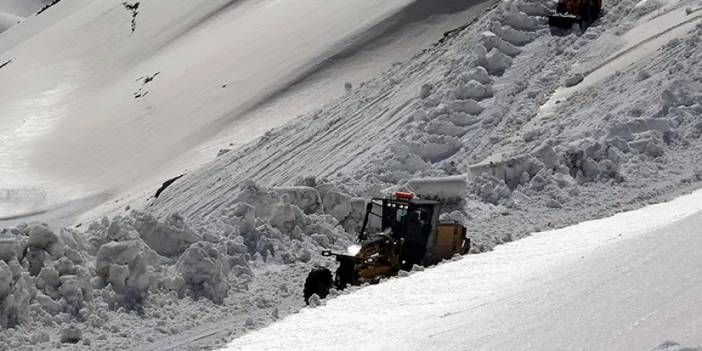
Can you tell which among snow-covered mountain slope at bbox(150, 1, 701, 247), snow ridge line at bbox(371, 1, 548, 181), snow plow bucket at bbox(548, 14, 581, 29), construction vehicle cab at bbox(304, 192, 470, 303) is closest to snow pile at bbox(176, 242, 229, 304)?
construction vehicle cab at bbox(304, 192, 470, 303)

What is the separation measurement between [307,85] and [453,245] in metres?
16.6

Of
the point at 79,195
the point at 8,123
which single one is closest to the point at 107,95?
the point at 8,123

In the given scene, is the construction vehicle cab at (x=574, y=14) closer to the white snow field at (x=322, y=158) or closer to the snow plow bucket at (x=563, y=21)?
the snow plow bucket at (x=563, y=21)

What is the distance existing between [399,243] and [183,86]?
2337 centimetres

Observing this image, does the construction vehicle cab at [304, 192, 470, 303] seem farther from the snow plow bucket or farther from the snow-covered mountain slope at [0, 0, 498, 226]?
the snow-covered mountain slope at [0, 0, 498, 226]

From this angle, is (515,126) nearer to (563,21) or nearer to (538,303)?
(563,21)

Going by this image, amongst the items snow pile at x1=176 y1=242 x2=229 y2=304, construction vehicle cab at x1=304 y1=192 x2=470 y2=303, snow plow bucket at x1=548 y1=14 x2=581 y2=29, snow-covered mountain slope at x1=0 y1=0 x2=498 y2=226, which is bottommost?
construction vehicle cab at x1=304 y1=192 x2=470 y2=303

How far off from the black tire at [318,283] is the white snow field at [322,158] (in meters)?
0.50

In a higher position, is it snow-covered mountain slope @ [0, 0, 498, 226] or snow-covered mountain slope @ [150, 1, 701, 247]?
snow-covered mountain slope @ [0, 0, 498, 226]

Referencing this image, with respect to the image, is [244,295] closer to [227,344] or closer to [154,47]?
[227,344]

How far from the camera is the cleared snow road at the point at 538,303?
7391 millimetres

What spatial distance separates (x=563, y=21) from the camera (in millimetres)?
25641

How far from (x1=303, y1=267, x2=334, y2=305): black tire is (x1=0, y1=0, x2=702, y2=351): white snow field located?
499mm

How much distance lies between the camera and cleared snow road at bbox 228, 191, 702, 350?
24.2 feet
